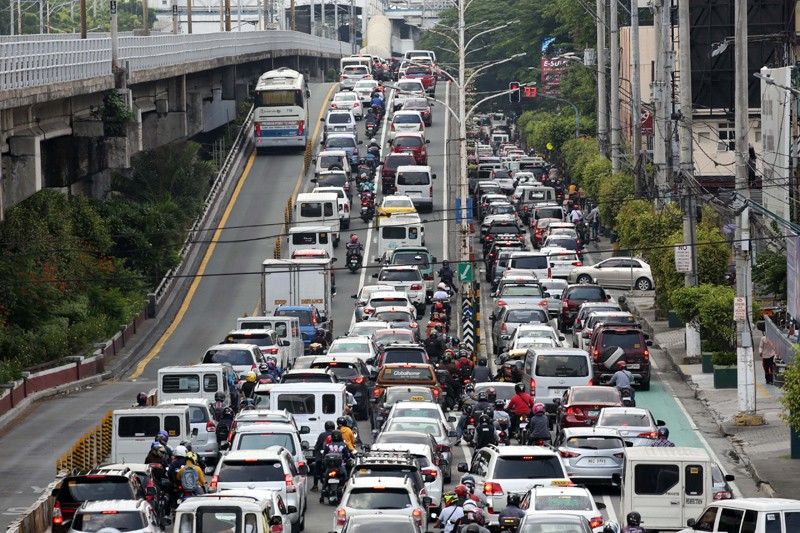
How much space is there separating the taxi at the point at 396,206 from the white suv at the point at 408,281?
9.56 meters

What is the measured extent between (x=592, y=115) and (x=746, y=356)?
261 feet

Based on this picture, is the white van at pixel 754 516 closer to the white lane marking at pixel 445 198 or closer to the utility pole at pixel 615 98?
the white lane marking at pixel 445 198

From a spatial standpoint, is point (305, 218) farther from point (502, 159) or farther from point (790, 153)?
point (502, 159)

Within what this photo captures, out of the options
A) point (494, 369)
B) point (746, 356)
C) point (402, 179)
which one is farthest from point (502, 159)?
point (746, 356)

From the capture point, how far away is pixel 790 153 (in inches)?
2211

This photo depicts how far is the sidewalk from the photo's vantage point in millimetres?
31750

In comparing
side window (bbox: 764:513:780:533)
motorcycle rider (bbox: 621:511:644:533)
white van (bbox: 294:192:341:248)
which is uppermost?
white van (bbox: 294:192:341:248)

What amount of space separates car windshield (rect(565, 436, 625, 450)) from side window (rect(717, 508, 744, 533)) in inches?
329

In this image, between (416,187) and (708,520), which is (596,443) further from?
(416,187)

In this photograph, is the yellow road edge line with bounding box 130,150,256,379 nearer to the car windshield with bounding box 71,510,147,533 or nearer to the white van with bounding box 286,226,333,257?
the white van with bounding box 286,226,333,257

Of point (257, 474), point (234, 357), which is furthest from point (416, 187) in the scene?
point (257, 474)

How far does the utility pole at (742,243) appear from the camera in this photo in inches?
1531

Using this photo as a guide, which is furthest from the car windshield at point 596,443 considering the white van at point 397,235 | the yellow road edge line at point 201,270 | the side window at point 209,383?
the white van at point 397,235

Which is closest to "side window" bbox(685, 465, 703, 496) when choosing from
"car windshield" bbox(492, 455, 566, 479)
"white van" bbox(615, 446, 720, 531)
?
"white van" bbox(615, 446, 720, 531)
